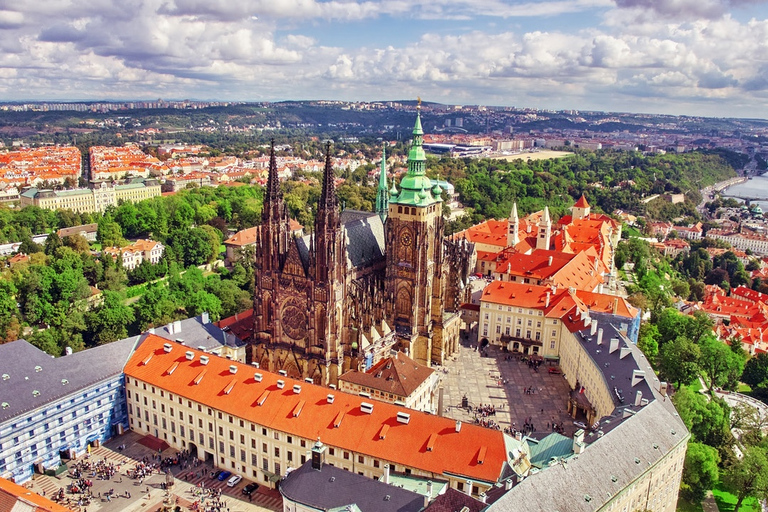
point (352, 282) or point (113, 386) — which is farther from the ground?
point (352, 282)

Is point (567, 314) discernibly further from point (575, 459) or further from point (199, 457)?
point (199, 457)

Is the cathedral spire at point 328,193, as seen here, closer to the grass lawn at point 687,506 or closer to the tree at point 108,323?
the tree at point 108,323

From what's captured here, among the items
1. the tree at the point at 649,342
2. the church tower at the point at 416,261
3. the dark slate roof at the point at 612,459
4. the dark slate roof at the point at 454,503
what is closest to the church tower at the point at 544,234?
the tree at the point at 649,342

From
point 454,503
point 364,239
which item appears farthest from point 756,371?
point 454,503

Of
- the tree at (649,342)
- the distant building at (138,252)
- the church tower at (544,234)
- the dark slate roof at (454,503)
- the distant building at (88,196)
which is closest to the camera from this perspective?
the dark slate roof at (454,503)

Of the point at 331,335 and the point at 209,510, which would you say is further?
the point at 331,335

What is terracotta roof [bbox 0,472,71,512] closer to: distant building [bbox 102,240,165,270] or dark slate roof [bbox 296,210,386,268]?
dark slate roof [bbox 296,210,386,268]

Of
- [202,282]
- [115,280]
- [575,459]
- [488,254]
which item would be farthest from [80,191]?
[575,459]
